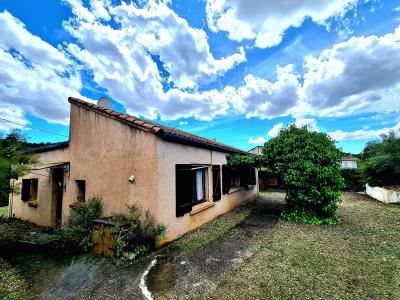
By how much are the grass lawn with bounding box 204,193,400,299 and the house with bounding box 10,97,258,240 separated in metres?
2.61

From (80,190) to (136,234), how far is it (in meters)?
3.56

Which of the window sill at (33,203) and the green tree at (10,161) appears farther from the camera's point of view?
the window sill at (33,203)

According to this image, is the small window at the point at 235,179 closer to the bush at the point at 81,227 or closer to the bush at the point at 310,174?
the bush at the point at 310,174

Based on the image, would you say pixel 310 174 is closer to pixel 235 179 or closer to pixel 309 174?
pixel 309 174

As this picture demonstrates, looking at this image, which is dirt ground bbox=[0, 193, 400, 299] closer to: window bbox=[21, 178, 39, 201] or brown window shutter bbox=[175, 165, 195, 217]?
brown window shutter bbox=[175, 165, 195, 217]

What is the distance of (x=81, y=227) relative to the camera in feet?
20.2

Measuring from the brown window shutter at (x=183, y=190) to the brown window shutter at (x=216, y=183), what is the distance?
208cm

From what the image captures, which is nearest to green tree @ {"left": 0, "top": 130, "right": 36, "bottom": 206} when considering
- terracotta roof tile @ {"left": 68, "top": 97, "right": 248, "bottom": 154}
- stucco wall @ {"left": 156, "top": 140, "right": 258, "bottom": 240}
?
terracotta roof tile @ {"left": 68, "top": 97, "right": 248, "bottom": 154}

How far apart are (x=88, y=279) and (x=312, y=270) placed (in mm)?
4585

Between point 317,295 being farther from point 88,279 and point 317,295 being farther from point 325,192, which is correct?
point 325,192

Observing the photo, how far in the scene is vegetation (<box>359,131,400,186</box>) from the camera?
508 inches

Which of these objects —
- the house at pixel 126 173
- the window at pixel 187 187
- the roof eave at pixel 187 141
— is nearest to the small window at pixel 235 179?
the house at pixel 126 173

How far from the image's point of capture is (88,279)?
4.41 metres

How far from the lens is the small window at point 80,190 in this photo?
7711 millimetres
